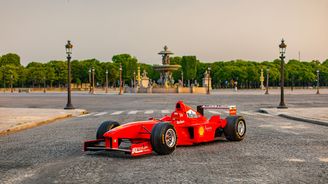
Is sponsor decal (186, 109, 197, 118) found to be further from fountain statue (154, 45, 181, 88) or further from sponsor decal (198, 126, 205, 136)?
fountain statue (154, 45, 181, 88)

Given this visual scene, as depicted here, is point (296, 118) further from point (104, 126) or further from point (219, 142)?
point (104, 126)

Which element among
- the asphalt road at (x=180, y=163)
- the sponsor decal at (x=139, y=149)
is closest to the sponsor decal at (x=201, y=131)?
the asphalt road at (x=180, y=163)

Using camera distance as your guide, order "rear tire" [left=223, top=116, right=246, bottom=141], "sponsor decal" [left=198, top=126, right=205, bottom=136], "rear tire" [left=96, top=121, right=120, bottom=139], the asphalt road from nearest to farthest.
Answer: the asphalt road → "rear tire" [left=96, top=121, right=120, bottom=139] → "sponsor decal" [left=198, top=126, right=205, bottom=136] → "rear tire" [left=223, top=116, right=246, bottom=141]

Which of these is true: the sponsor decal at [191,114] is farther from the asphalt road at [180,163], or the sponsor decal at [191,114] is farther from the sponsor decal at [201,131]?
the asphalt road at [180,163]

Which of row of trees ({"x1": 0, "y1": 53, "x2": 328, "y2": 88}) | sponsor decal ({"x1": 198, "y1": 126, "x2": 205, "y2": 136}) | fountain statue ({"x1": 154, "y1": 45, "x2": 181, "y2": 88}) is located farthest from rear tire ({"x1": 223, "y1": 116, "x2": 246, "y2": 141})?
row of trees ({"x1": 0, "y1": 53, "x2": 328, "y2": 88})

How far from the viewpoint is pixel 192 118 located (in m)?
11.7

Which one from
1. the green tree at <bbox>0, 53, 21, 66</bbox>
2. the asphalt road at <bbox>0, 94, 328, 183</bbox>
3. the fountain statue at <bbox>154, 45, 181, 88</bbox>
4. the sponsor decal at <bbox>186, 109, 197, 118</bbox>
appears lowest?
the asphalt road at <bbox>0, 94, 328, 183</bbox>

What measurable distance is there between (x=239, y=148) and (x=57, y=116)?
565 inches

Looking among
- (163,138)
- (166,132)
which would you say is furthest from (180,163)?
(166,132)

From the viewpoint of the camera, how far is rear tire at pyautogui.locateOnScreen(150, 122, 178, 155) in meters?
9.96

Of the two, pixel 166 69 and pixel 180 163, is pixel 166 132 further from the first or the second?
pixel 166 69

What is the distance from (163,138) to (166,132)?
0.67ft

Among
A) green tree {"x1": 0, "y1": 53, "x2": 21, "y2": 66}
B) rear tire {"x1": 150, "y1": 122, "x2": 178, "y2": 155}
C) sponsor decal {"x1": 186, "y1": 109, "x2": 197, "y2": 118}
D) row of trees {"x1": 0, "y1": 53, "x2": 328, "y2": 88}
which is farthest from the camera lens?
green tree {"x1": 0, "y1": 53, "x2": 21, "y2": 66}

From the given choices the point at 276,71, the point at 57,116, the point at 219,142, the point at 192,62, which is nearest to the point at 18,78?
the point at 192,62
